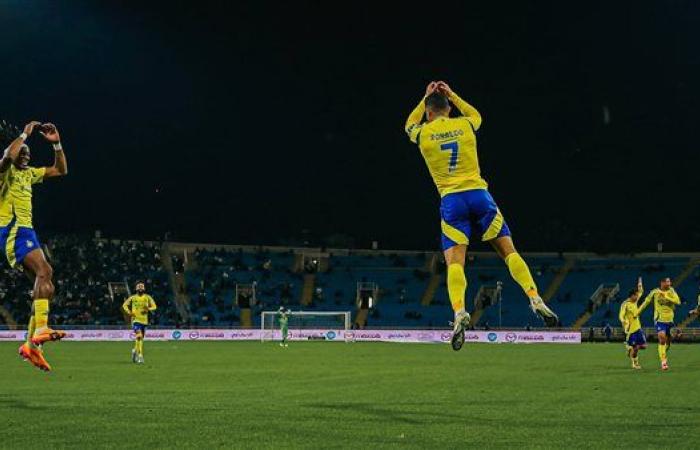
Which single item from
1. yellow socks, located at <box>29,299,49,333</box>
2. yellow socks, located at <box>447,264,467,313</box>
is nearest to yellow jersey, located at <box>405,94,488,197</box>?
yellow socks, located at <box>447,264,467,313</box>

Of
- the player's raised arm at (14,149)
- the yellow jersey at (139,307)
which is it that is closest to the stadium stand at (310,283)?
the yellow jersey at (139,307)

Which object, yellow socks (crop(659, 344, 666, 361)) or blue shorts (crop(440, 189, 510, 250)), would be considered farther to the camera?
yellow socks (crop(659, 344, 666, 361))

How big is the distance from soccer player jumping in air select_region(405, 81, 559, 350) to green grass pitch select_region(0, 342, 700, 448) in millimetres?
1502

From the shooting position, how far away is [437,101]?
1098 cm

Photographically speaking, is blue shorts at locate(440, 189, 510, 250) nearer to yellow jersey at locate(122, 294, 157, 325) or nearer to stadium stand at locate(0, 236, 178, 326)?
yellow jersey at locate(122, 294, 157, 325)

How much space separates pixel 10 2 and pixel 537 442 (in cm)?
4991

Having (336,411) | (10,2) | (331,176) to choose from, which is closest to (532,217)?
(331,176)

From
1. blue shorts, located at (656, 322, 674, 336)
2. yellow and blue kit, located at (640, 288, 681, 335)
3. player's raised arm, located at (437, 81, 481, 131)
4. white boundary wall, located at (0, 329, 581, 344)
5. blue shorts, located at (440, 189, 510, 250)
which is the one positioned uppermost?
player's raised arm, located at (437, 81, 481, 131)

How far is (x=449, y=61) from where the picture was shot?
67312mm

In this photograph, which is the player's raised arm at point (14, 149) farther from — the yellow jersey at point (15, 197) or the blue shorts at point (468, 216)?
the blue shorts at point (468, 216)

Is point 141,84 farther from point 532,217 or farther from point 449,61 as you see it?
point 532,217

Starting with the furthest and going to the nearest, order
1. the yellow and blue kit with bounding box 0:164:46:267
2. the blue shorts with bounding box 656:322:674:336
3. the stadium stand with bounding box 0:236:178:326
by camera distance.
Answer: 1. the stadium stand with bounding box 0:236:178:326
2. the blue shorts with bounding box 656:322:674:336
3. the yellow and blue kit with bounding box 0:164:46:267

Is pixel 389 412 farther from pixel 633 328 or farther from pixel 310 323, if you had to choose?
pixel 310 323

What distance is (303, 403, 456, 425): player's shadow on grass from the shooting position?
12013 millimetres
